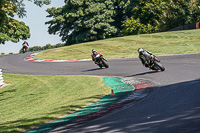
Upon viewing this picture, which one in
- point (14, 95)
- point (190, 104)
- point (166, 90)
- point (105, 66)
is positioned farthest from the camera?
point (105, 66)

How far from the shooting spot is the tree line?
168ft

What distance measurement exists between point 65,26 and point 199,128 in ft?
186

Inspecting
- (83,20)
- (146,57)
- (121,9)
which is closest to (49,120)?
(146,57)

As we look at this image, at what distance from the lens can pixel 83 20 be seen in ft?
184

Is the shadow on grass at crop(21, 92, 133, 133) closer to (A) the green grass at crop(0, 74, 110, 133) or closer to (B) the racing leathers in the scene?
(A) the green grass at crop(0, 74, 110, 133)

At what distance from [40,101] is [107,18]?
50437 millimetres

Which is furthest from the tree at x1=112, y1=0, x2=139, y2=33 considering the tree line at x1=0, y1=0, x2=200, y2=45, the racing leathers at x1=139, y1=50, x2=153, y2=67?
the racing leathers at x1=139, y1=50, x2=153, y2=67

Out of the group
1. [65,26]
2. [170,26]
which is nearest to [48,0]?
[170,26]

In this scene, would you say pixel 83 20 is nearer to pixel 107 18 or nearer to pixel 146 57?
pixel 107 18

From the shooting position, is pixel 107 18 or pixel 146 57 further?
pixel 107 18

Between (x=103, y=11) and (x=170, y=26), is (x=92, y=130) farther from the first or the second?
(x=103, y=11)

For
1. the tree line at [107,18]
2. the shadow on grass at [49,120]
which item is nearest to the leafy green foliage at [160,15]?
the tree line at [107,18]

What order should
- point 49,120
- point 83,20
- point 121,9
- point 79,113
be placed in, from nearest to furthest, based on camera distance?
point 49,120 → point 79,113 → point 83,20 → point 121,9

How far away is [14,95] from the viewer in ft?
45.8
